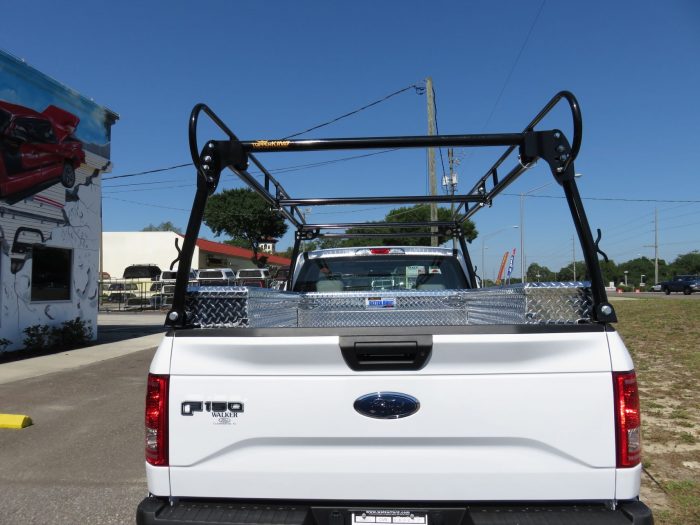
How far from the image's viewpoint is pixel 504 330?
2168mm

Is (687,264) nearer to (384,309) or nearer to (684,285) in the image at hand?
(684,285)

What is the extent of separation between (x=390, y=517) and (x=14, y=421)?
5.86 m

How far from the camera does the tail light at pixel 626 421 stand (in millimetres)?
2105

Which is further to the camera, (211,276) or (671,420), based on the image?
(211,276)

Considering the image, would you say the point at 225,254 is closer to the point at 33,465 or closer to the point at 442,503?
the point at 33,465

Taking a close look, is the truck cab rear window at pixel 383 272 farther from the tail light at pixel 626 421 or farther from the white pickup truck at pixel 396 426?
the tail light at pixel 626 421

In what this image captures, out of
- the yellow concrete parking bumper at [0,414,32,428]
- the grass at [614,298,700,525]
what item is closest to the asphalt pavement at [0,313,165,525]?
the yellow concrete parking bumper at [0,414,32,428]

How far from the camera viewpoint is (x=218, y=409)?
2205mm

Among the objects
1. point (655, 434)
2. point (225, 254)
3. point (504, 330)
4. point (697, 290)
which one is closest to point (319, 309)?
point (504, 330)

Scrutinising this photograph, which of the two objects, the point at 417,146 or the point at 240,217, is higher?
the point at 240,217

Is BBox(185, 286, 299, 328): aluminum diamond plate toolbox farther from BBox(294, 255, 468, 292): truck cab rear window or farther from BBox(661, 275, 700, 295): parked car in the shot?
BBox(661, 275, 700, 295): parked car

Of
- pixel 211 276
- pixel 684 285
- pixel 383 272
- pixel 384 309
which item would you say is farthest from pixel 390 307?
pixel 684 285

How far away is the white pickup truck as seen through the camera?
6.89 feet

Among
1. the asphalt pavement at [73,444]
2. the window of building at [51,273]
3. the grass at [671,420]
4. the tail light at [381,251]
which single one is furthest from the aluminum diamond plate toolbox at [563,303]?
the window of building at [51,273]
